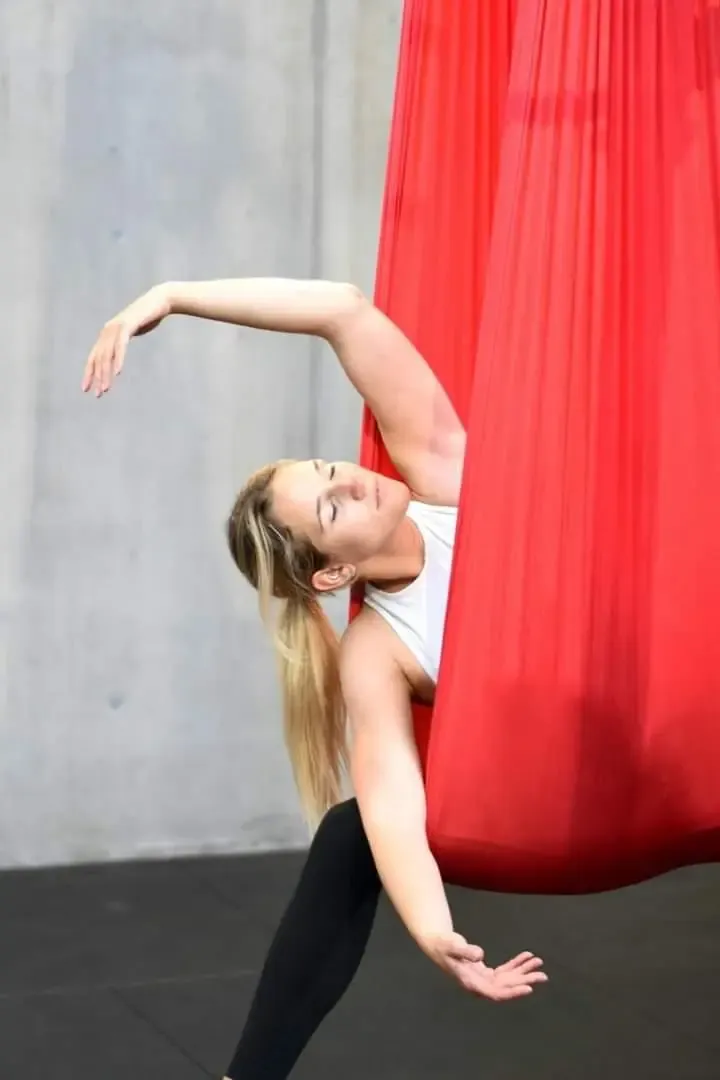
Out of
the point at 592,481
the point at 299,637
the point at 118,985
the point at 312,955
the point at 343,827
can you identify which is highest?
the point at 592,481

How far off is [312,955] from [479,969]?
275 millimetres

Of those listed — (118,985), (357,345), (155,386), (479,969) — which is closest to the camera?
(479,969)

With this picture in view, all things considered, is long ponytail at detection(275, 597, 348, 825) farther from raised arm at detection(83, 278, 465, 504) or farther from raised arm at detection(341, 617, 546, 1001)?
raised arm at detection(83, 278, 465, 504)

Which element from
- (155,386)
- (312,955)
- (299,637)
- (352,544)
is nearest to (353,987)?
(312,955)

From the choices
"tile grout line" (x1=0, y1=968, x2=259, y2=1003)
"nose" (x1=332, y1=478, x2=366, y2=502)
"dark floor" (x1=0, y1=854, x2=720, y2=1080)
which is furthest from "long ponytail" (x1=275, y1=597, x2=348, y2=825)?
"tile grout line" (x1=0, y1=968, x2=259, y2=1003)

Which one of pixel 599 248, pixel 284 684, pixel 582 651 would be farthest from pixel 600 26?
pixel 284 684

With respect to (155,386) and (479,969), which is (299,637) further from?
(155,386)

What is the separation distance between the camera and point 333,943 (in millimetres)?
1231

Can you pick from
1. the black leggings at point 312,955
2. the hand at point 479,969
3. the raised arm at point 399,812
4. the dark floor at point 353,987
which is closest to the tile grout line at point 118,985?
the dark floor at point 353,987

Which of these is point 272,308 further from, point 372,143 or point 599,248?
point 372,143

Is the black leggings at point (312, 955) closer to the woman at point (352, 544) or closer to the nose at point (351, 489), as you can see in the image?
the woman at point (352, 544)

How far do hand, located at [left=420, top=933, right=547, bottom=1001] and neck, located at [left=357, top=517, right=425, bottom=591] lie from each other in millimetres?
339

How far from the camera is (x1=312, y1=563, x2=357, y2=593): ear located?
1.20 metres

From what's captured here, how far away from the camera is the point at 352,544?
1.18m
